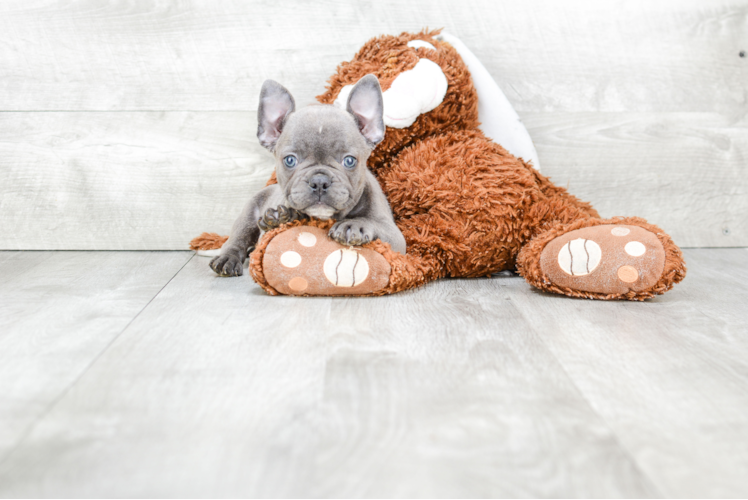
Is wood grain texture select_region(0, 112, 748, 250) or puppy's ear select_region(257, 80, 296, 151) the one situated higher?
puppy's ear select_region(257, 80, 296, 151)

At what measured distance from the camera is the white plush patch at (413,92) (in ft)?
5.47

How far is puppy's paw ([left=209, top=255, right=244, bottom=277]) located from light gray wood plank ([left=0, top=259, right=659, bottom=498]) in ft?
1.37

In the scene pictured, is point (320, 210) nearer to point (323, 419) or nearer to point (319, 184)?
point (319, 184)

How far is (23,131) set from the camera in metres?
2.03

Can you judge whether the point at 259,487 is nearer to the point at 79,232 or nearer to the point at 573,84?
the point at 79,232

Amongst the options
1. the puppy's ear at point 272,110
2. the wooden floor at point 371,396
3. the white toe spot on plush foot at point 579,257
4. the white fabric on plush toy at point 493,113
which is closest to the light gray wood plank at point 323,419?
the wooden floor at point 371,396

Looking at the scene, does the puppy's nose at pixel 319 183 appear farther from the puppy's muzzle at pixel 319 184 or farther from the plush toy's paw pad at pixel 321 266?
the plush toy's paw pad at pixel 321 266

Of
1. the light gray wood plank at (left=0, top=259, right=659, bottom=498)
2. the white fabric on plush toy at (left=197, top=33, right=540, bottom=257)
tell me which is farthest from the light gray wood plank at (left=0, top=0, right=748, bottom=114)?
the light gray wood plank at (left=0, top=259, right=659, bottom=498)

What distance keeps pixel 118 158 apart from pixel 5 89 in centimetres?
42

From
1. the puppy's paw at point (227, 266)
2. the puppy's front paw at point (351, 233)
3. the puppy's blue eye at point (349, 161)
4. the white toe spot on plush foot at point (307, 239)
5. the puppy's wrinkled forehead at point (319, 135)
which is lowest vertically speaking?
the puppy's paw at point (227, 266)

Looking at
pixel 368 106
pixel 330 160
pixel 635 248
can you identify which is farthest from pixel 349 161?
pixel 635 248

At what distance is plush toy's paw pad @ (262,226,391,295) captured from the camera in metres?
1.41

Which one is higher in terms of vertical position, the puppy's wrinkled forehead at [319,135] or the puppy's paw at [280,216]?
the puppy's wrinkled forehead at [319,135]

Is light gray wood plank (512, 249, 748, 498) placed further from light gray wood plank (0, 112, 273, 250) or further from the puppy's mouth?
light gray wood plank (0, 112, 273, 250)
